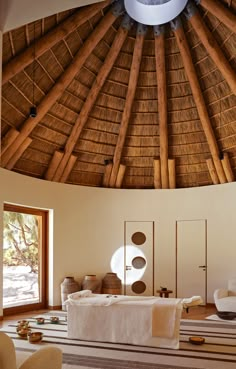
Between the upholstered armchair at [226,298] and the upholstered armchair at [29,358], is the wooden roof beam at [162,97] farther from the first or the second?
the upholstered armchair at [29,358]

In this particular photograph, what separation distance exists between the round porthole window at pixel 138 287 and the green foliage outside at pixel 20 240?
209 centimetres

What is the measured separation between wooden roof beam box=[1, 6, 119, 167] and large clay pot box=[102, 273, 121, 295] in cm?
307

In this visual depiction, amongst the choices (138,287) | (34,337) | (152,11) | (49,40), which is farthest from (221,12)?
(138,287)

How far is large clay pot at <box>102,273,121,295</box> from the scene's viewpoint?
27.0 feet

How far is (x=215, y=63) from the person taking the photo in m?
6.77

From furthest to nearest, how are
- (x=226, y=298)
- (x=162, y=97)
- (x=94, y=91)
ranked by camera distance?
(x=162, y=97), (x=94, y=91), (x=226, y=298)

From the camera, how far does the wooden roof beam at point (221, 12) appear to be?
588 cm

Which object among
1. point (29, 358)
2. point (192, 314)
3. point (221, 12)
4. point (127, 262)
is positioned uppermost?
point (221, 12)

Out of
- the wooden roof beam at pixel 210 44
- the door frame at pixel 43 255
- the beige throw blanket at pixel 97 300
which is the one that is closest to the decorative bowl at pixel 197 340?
the beige throw blanket at pixel 97 300

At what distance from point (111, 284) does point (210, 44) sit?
4.82 metres

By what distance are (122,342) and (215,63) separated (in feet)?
14.9

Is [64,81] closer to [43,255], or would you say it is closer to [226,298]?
[43,255]

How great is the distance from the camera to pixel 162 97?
24.9 feet

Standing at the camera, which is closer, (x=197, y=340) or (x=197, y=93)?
(x=197, y=340)
